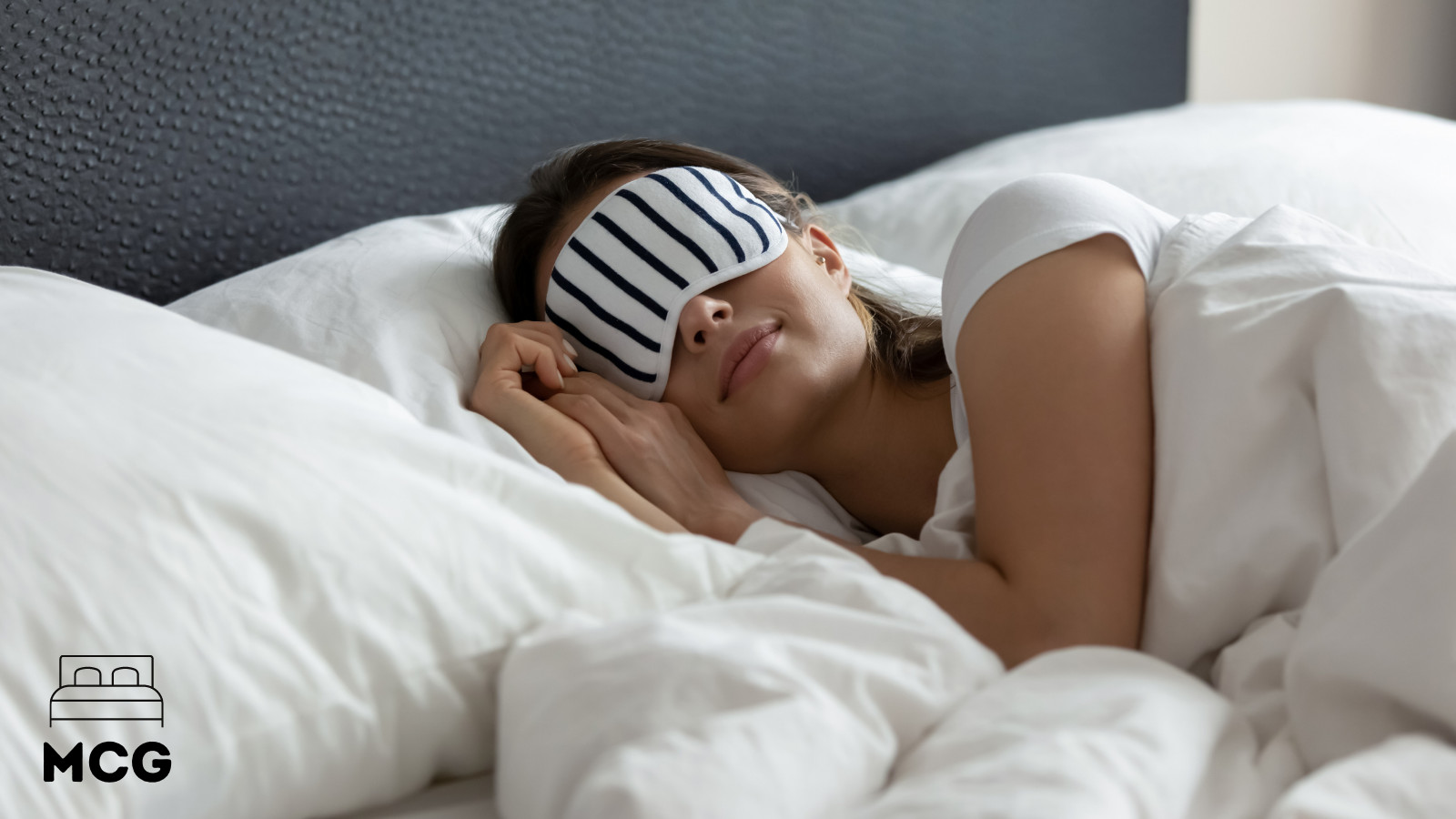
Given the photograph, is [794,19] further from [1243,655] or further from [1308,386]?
[1243,655]

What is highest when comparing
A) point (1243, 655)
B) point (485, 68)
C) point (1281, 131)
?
point (485, 68)

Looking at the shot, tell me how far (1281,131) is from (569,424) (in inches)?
49.1

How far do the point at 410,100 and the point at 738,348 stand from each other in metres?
0.66

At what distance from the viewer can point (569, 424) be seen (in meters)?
0.92

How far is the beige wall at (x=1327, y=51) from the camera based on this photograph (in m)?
2.39

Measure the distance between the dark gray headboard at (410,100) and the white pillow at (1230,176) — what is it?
0.21 m

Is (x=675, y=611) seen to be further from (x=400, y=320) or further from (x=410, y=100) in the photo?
(x=410, y=100)

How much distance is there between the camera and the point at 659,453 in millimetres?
912

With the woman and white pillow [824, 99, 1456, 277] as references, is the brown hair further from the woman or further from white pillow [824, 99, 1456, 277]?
white pillow [824, 99, 1456, 277]

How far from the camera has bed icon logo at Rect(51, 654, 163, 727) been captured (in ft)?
1.71

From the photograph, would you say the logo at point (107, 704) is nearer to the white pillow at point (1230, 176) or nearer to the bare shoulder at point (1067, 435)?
the bare shoulder at point (1067, 435)

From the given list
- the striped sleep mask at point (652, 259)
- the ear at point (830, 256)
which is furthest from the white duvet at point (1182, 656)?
the ear at point (830, 256)

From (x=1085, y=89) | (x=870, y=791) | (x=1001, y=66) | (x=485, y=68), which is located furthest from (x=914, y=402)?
(x=1085, y=89)

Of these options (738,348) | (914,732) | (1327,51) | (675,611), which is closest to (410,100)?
(738,348)
